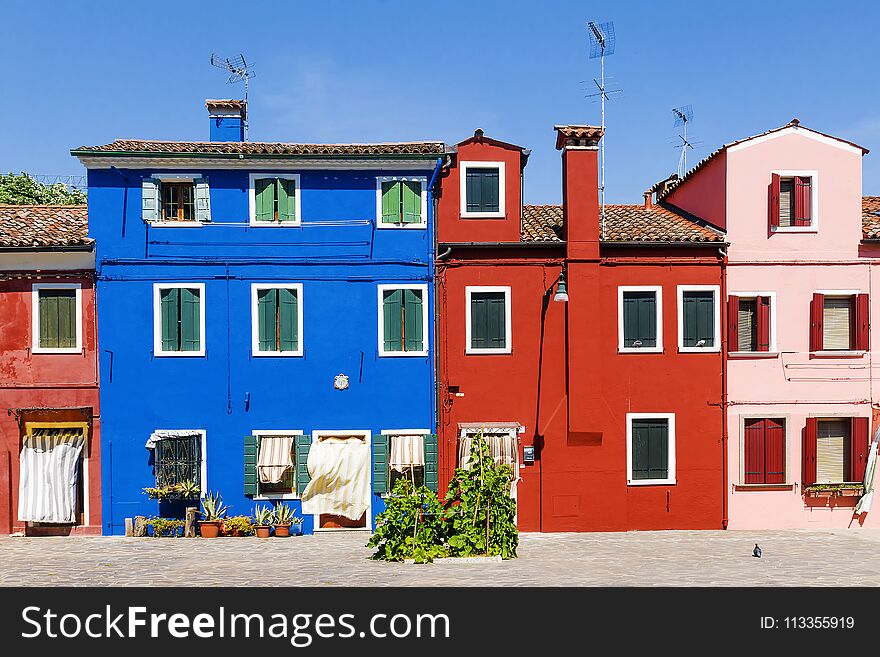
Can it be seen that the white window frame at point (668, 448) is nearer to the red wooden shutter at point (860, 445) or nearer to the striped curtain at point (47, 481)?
the red wooden shutter at point (860, 445)

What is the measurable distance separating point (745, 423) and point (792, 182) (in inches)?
238

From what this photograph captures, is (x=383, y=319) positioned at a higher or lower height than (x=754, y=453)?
higher

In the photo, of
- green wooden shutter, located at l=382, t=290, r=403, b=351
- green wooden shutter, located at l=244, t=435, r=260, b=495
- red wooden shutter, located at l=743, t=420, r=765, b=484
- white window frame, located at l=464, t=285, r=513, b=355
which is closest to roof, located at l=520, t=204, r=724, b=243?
white window frame, located at l=464, t=285, r=513, b=355

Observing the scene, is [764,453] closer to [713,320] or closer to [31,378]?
[713,320]

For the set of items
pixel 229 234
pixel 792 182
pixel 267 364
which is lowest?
pixel 267 364

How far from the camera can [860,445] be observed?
2159 cm

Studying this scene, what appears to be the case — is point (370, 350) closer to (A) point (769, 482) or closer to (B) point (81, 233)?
(B) point (81, 233)

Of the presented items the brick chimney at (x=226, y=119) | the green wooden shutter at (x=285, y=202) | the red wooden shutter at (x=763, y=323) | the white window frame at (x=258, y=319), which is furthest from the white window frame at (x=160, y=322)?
the red wooden shutter at (x=763, y=323)

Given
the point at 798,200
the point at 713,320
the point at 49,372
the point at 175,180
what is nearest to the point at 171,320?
the point at 49,372

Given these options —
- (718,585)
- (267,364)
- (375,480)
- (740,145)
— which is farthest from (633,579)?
(740,145)

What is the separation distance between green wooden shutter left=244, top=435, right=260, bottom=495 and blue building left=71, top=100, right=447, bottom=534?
0.04 meters

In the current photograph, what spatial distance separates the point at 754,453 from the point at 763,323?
3.16 metres

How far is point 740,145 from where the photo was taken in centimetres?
2183

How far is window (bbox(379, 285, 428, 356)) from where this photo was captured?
69.5ft
